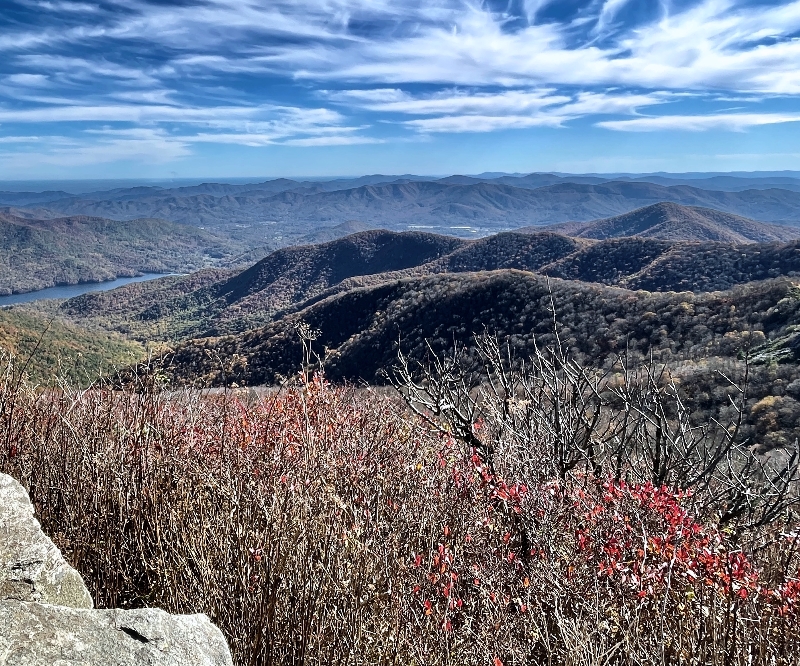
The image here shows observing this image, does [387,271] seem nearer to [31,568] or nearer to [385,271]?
[385,271]

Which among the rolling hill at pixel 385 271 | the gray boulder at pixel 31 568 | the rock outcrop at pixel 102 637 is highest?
the rock outcrop at pixel 102 637

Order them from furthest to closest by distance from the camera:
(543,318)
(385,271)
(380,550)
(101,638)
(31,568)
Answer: (385,271) < (543,318) < (380,550) < (31,568) < (101,638)

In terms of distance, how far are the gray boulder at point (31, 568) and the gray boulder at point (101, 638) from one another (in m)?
0.91

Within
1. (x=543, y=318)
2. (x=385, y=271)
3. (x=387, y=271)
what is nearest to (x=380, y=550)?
(x=543, y=318)

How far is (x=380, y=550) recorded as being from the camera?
9.46 ft

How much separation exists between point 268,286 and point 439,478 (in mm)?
154150

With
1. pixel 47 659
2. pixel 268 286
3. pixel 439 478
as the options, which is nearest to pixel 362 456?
pixel 439 478

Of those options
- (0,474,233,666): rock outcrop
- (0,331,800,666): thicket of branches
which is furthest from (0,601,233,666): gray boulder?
(0,331,800,666): thicket of branches

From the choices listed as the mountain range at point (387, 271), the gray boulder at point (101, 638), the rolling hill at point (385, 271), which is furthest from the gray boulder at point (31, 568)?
the rolling hill at point (385, 271)

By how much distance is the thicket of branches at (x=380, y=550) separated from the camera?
248cm

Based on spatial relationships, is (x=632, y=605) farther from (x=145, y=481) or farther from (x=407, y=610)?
(x=145, y=481)

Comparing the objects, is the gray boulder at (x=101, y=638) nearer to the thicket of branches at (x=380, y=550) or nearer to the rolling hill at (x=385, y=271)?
the thicket of branches at (x=380, y=550)

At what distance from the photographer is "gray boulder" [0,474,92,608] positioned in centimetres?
238

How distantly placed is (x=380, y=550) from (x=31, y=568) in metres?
1.64
